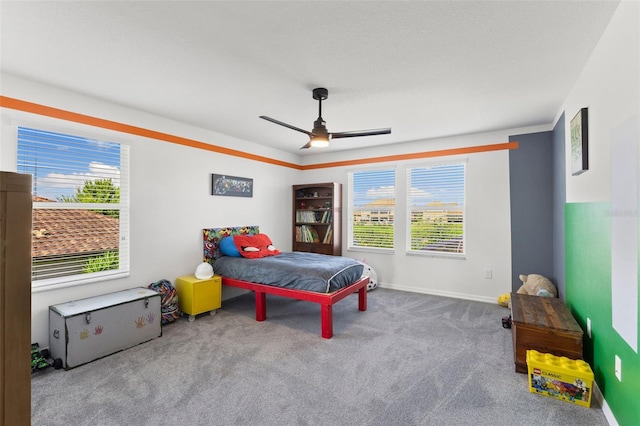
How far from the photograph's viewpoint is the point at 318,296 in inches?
130

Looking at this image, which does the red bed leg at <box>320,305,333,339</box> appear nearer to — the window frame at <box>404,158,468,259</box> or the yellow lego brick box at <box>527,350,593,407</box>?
the yellow lego brick box at <box>527,350,593,407</box>

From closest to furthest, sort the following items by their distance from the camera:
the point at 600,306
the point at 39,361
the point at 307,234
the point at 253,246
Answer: the point at 600,306
the point at 39,361
the point at 253,246
the point at 307,234

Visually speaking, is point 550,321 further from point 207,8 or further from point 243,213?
point 243,213

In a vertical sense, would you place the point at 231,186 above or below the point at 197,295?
above

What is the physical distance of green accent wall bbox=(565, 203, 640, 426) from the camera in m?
1.68

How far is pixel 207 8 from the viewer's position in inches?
71.3

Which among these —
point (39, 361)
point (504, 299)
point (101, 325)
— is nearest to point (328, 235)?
point (504, 299)

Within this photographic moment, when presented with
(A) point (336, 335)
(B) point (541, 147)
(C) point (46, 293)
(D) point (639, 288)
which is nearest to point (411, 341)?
(A) point (336, 335)

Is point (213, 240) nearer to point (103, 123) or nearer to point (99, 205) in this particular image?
point (99, 205)

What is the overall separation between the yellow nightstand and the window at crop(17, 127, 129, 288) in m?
0.67

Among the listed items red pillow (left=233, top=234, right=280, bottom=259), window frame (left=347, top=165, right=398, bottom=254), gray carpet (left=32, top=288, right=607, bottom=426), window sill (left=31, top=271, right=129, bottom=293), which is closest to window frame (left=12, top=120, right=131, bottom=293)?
window sill (left=31, top=271, right=129, bottom=293)

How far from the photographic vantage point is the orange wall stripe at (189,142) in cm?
279

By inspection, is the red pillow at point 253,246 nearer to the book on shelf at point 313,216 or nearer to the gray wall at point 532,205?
the book on shelf at point 313,216

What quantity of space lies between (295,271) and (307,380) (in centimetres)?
135
